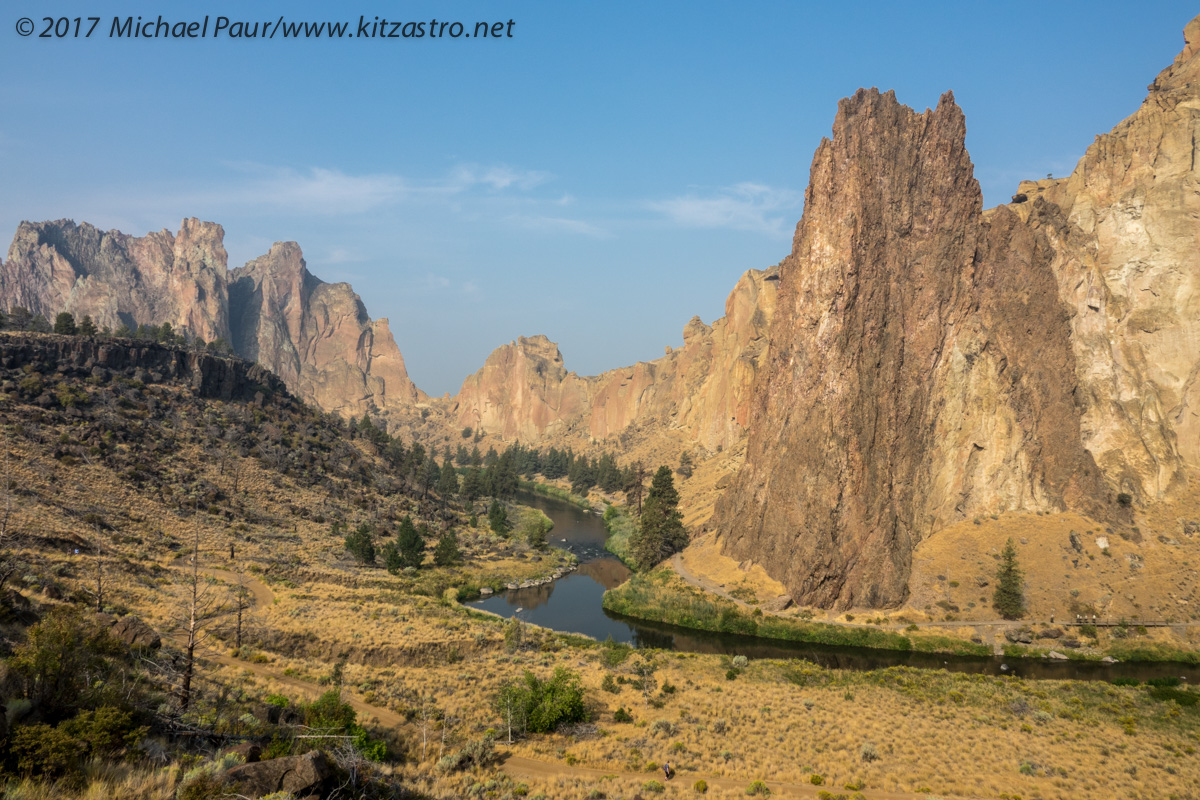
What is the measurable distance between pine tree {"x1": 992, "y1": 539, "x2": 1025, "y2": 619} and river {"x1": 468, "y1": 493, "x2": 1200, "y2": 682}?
641cm

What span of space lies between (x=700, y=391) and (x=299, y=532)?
4060 inches

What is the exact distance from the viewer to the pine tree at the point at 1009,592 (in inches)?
2367

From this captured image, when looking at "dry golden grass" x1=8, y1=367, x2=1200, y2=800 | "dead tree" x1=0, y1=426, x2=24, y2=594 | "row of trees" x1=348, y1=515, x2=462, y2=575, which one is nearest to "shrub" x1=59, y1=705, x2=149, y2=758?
"dry golden grass" x1=8, y1=367, x2=1200, y2=800

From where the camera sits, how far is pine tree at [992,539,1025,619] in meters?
60.1

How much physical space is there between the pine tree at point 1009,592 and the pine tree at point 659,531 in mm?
36702

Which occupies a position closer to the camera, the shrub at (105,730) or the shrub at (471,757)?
the shrub at (105,730)

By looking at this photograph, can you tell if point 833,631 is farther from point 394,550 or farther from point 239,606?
point 239,606

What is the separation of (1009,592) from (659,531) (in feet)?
127

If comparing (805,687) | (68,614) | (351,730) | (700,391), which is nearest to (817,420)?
(805,687)

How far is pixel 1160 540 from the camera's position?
65.2m

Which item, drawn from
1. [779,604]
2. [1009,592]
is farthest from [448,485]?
[1009,592]

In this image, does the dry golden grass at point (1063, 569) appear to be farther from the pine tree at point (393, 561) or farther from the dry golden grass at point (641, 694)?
the pine tree at point (393, 561)

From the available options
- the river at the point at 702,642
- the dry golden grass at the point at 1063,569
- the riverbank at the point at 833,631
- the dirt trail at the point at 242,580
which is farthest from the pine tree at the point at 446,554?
the dry golden grass at the point at 1063,569

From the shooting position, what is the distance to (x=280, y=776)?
15.2m
